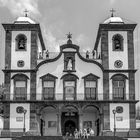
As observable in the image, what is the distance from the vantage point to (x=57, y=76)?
49.3m

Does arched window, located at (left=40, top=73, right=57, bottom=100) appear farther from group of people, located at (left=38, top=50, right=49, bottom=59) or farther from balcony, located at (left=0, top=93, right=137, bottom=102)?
group of people, located at (left=38, top=50, right=49, bottom=59)

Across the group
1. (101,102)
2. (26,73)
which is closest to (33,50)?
(26,73)

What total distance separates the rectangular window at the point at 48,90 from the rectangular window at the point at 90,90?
4.00 m

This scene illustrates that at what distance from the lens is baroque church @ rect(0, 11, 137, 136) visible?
157 ft

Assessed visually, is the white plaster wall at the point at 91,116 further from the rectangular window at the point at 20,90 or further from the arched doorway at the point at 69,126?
the rectangular window at the point at 20,90

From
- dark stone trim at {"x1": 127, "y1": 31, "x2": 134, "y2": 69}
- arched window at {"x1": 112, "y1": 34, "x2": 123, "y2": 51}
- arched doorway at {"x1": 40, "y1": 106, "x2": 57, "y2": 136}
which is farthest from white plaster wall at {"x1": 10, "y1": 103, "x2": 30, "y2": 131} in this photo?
dark stone trim at {"x1": 127, "y1": 31, "x2": 134, "y2": 69}

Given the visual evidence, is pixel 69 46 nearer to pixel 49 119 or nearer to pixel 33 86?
pixel 33 86

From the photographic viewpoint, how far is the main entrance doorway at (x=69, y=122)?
168ft

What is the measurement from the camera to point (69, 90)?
48.9 metres

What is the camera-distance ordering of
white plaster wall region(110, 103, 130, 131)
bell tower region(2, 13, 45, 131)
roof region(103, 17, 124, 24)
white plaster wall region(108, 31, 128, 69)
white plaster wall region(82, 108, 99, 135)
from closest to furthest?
white plaster wall region(110, 103, 130, 131) < bell tower region(2, 13, 45, 131) < white plaster wall region(108, 31, 128, 69) < white plaster wall region(82, 108, 99, 135) < roof region(103, 17, 124, 24)

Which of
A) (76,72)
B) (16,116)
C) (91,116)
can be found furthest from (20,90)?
(91,116)

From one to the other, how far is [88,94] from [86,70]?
2.92m

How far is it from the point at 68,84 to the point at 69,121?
206 inches

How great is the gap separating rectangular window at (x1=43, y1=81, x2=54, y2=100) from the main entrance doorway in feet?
11.8
